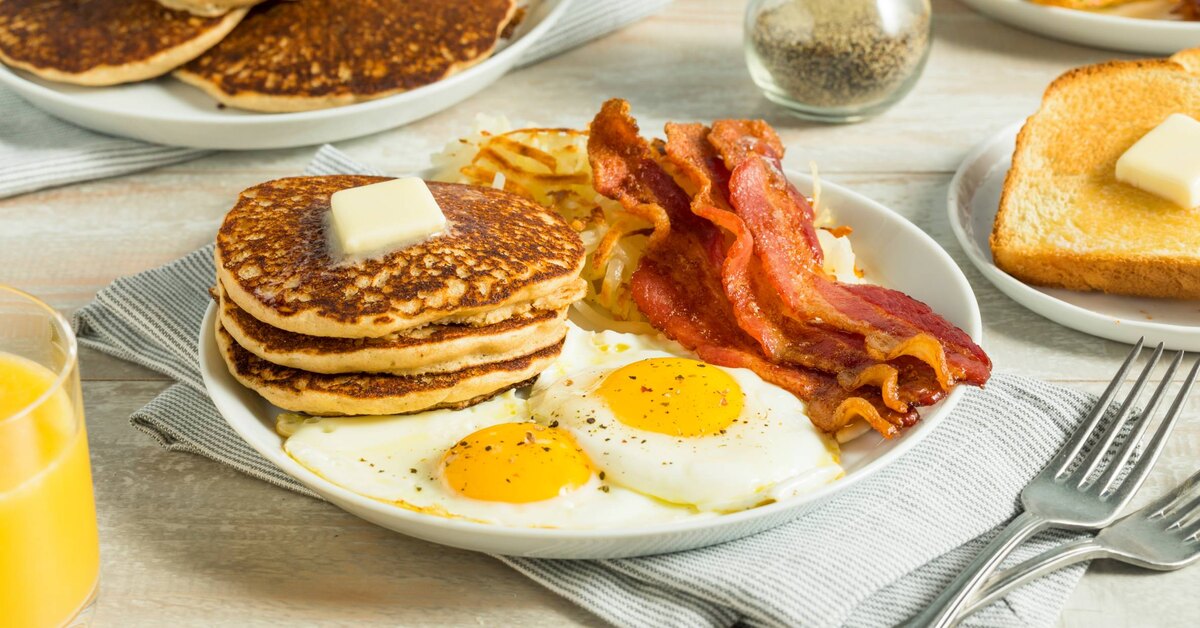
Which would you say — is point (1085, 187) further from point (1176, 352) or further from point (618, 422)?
point (618, 422)

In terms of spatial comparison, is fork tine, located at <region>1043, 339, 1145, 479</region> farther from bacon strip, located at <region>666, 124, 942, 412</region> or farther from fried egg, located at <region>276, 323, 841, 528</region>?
fried egg, located at <region>276, 323, 841, 528</region>

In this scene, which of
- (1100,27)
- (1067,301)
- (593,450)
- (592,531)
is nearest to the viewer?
(592,531)

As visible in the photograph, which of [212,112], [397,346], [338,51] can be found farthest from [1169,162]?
[212,112]

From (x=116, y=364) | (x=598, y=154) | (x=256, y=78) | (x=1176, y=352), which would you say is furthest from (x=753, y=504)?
(x=256, y=78)

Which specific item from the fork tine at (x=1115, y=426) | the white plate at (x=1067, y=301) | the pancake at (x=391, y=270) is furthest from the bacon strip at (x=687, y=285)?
the white plate at (x=1067, y=301)

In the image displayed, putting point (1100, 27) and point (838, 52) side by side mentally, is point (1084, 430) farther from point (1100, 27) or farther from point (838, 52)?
point (1100, 27)

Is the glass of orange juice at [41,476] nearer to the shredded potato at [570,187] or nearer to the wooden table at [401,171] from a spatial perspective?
the wooden table at [401,171]
